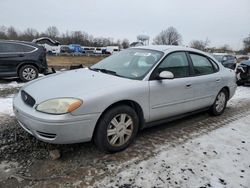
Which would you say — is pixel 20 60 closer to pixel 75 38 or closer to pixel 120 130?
pixel 120 130

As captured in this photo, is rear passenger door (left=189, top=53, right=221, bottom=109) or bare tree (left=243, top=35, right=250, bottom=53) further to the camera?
bare tree (left=243, top=35, right=250, bottom=53)

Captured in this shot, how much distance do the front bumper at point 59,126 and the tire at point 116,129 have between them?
14 cm

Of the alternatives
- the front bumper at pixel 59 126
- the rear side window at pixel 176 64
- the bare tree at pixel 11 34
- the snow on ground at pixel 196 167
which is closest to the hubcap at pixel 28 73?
the front bumper at pixel 59 126

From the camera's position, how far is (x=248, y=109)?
19.7ft

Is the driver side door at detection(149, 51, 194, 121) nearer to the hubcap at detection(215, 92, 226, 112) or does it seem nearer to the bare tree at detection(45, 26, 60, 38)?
the hubcap at detection(215, 92, 226, 112)

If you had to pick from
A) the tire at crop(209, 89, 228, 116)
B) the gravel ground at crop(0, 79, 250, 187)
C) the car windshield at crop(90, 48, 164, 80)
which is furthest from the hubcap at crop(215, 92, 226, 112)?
the car windshield at crop(90, 48, 164, 80)

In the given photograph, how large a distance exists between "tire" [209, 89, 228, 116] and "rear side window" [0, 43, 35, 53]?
694cm

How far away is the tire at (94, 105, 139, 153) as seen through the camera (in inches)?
122

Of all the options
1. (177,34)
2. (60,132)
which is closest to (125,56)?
(60,132)

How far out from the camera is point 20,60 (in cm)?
862

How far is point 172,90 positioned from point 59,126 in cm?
193

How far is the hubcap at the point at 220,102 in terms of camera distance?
16.9 ft

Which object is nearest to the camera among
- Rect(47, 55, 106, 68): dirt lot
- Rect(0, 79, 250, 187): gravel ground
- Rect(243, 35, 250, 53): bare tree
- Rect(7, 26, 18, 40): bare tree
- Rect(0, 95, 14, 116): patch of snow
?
Rect(0, 79, 250, 187): gravel ground

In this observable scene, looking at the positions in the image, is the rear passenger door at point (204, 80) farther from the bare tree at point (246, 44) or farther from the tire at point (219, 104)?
the bare tree at point (246, 44)
